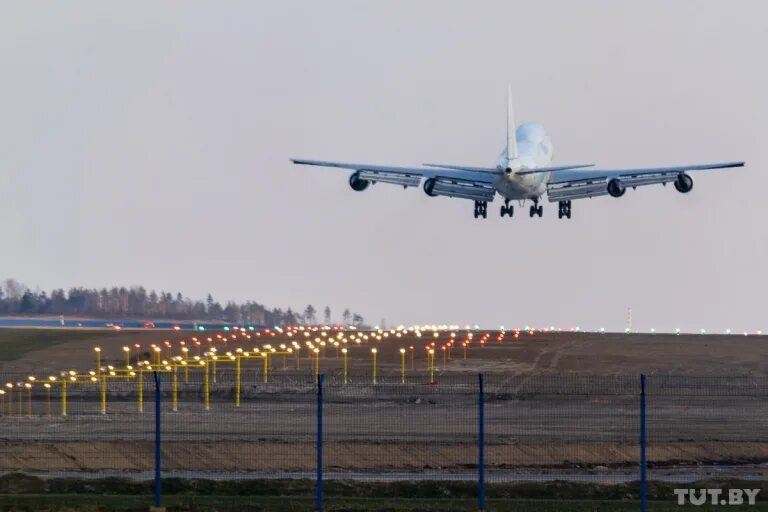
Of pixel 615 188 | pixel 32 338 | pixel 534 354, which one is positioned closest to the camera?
pixel 534 354

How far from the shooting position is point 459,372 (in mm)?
79688

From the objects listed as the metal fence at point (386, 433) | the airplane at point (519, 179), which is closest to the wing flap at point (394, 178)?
the airplane at point (519, 179)

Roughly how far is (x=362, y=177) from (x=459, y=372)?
1783 centimetres

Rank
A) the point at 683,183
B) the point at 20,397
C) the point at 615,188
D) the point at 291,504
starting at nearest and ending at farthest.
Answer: the point at 291,504, the point at 20,397, the point at 683,183, the point at 615,188

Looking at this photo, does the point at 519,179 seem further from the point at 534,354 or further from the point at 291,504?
the point at 291,504

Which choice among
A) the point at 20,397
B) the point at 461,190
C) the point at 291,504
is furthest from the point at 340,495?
the point at 461,190

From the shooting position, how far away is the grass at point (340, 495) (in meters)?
37.2

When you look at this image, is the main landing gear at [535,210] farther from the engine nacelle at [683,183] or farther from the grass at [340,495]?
the grass at [340,495]

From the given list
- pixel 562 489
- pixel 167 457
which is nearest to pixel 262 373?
pixel 167 457

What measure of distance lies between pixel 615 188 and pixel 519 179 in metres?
6.69

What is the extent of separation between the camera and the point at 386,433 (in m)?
52.5

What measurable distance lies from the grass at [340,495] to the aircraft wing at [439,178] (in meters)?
52.9
